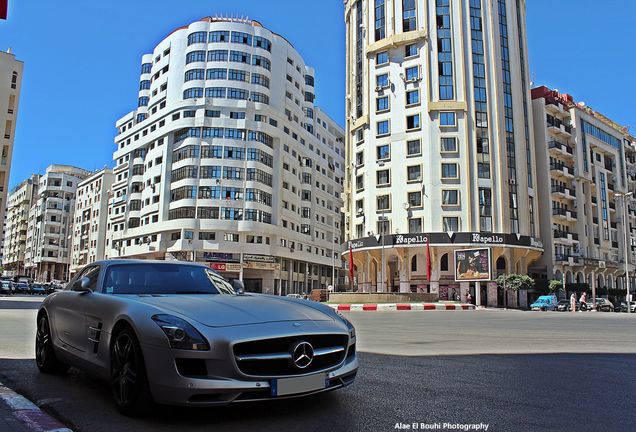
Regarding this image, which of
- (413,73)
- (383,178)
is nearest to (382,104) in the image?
(413,73)

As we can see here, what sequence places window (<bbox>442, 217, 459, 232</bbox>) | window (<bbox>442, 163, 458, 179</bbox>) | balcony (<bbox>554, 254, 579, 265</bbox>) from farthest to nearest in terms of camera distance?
balcony (<bbox>554, 254, 579, 265</bbox>) → window (<bbox>442, 163, 458, 179</bbox>) → window (<bbox>442, 217, 459, 232</bbox>)

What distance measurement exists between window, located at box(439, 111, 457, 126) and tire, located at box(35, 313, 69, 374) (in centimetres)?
5108

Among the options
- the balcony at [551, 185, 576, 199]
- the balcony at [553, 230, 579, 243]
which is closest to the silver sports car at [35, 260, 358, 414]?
the balcony at [553, 230, 579, 243]

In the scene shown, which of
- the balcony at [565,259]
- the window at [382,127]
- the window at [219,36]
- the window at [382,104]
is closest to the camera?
the window at [382,127]

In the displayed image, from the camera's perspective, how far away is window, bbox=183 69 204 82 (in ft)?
226

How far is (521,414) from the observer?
4211mm

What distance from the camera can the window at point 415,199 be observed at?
172 feet

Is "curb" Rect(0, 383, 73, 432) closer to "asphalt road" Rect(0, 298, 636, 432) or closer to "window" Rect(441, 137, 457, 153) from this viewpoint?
"asphalt road" Rect(0, 298, 636, 432)

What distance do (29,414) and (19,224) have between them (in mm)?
142698

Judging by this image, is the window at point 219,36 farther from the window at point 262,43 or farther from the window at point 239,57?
the window at point 262,43

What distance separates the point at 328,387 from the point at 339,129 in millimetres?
94597

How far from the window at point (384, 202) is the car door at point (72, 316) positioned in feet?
161

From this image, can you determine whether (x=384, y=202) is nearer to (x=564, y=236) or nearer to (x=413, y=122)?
(x=413, y=122)

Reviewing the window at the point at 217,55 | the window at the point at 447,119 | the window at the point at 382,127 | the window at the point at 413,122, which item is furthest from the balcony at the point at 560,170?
the window at the point at 217,55
